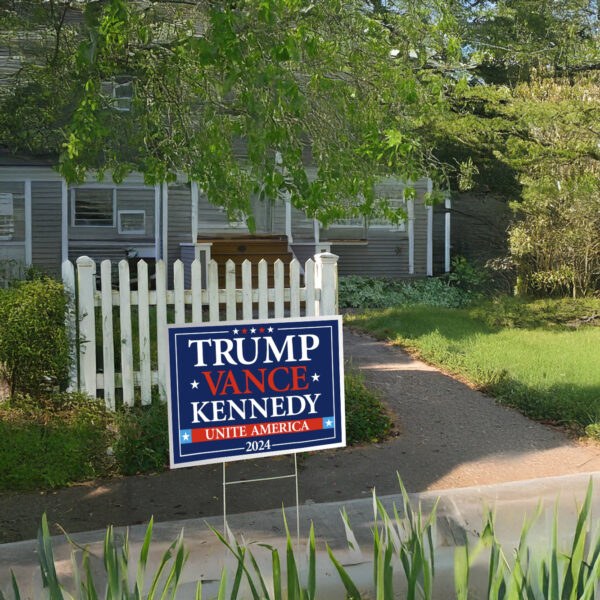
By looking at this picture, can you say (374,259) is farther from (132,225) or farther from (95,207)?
(95,207)

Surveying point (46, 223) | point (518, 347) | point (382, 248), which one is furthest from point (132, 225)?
point (518, 347)

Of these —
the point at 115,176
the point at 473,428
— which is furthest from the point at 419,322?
the point at 115,176

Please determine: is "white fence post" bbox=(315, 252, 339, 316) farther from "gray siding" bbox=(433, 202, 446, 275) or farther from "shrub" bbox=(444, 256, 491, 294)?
"gray siding" bbox=(433, 202, 446, 275)

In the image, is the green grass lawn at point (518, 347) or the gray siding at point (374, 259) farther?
the gray siding at point (374, 259)

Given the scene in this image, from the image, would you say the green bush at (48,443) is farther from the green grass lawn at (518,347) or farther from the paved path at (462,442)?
the green grass lawn at (518,347)

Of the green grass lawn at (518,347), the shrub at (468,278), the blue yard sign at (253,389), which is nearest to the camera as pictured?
the blue yard sign at (253,389)

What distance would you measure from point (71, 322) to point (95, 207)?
1332cm

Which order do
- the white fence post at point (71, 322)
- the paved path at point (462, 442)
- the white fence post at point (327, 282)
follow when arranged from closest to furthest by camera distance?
1. the paved path at point (462, 442)
2. the white fence post at point (71, 322)
3. the white fence post at point (327, 282)

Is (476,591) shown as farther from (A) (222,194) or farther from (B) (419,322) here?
(B) (419,322)

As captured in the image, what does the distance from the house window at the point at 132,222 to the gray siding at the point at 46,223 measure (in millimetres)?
1449

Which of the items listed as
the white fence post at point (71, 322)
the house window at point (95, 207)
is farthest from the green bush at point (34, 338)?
the house window at point (95, 207)

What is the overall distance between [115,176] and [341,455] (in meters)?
3.35

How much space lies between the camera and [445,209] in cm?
2081

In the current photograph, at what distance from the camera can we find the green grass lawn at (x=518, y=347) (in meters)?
7.74
